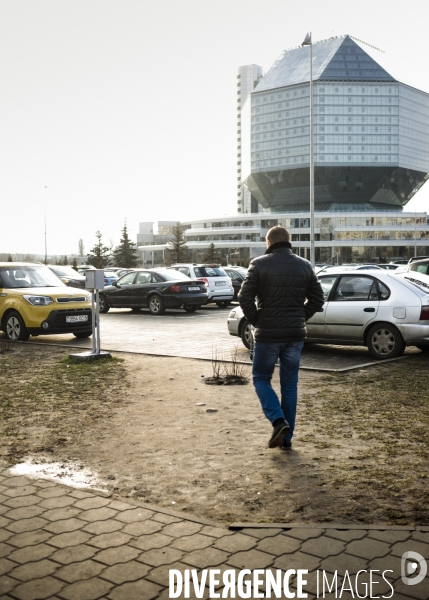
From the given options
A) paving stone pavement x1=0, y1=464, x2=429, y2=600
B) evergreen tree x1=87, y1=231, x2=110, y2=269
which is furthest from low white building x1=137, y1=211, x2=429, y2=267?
paving stone pavement x1=0, y1=464, x2=429, y2=600

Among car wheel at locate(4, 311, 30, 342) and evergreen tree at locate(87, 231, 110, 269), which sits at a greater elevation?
evergreen tree at locate(87, 231, 110, 269)

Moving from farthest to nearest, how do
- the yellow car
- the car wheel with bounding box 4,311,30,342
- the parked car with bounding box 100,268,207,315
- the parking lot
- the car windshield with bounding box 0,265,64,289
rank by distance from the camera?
1. the parked car with bounding box 100,268,207,315
2. the car windshield with bounding box 0,265,64,289
3. the car wheel with bounding box 4,311,30,342
4. the yellow car
5. the parking lot

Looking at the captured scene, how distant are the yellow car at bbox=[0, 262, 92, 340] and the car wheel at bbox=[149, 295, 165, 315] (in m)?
6.91

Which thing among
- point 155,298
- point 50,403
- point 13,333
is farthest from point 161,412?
point 155,298

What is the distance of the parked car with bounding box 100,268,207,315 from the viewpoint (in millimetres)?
23109

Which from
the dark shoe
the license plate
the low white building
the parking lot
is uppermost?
the low white building

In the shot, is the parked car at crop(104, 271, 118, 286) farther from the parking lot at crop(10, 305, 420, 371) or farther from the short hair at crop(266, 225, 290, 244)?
the short hair at crop(266, 225, 290, 244)

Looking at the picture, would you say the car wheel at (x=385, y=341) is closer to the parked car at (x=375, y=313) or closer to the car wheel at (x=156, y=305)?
the parked car at (x=375, y=313)

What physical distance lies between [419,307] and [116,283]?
576 inches

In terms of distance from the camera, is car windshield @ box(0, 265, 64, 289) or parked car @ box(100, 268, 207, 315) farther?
parked car @ box(100, 268, 207, 315)

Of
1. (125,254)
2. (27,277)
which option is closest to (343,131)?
(125,254)

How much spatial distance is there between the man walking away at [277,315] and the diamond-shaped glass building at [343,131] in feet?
484

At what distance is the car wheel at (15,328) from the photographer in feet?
49.9

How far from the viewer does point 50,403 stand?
818 cm
